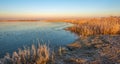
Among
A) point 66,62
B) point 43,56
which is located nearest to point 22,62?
point 43,56

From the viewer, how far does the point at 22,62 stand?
6.76m

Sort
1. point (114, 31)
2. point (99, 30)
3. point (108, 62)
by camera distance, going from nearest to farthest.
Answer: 1. point (108, 62)
2. point (114, 31)
3. point (99, 30)

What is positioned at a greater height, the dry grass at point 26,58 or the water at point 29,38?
the dry grass at point 26,58

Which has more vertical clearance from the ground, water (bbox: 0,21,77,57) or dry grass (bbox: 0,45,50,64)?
dry grass (bbox: 0,45,50,64)

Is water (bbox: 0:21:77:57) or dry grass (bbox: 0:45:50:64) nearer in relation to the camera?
dry grass (bbox: 0:45:50:64)

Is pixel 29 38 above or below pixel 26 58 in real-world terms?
below

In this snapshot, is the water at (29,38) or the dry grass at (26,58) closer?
the dry grass at (26,58)

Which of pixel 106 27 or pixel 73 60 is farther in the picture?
pixel 106 27

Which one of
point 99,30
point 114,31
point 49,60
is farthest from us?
point 99,30

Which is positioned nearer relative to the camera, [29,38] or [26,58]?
[26,58]

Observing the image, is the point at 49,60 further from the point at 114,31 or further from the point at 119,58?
the point at 114,31

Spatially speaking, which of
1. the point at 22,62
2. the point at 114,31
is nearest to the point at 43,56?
the point at 22,62

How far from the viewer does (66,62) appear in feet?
22.5

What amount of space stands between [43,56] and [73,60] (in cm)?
122
